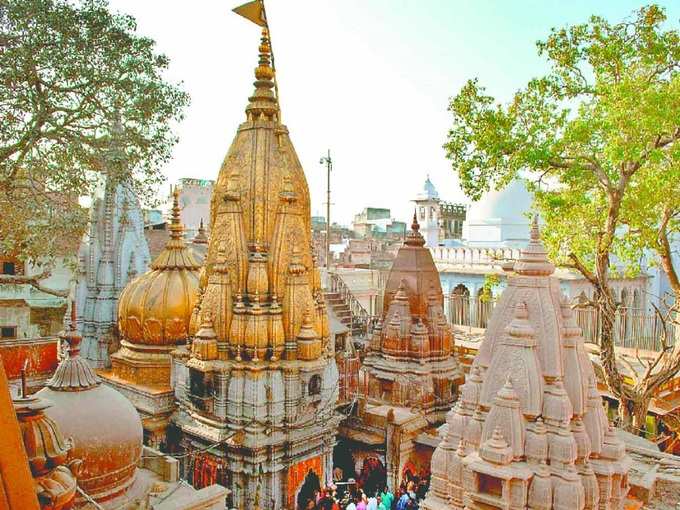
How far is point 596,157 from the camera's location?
481 inches

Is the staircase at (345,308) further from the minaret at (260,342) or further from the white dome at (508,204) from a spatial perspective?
the white dome at (508,204)

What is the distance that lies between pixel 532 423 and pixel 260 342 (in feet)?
19.5

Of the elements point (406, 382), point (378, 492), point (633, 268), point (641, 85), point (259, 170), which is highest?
point (641, 85)

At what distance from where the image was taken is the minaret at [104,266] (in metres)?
17.2

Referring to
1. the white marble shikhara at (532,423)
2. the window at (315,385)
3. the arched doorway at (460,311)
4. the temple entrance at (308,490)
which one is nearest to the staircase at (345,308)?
the arched doorway at (460,311)

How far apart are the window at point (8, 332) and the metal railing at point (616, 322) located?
18147 mm

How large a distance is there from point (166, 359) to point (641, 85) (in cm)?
1192

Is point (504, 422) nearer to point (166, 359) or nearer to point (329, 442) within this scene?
point (329, 442)

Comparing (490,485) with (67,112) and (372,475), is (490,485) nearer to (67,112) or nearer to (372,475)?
(372,475)

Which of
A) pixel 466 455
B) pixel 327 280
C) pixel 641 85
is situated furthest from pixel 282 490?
pixel 327 280

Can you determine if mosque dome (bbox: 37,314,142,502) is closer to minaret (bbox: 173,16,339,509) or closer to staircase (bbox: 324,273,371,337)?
minaret (bbox: 173,16,339,509)

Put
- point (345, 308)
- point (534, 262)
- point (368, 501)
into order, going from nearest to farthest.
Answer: point (534, 262)
point (368, 501)
point (345, 308)

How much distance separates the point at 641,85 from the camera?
1096 centimetres

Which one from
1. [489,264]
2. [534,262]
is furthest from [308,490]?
[489,264]
